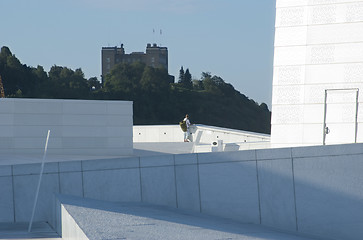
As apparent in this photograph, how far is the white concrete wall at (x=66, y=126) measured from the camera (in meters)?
24.3

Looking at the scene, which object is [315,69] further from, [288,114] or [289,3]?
[289,3]

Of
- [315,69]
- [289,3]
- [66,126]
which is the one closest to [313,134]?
[315,69]

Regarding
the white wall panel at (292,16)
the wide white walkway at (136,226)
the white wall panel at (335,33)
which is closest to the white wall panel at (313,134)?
the white wall panel at (335,33)

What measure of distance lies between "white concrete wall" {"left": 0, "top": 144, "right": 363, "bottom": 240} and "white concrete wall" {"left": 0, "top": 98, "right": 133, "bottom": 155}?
34.1 ft

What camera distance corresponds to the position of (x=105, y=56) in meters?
193

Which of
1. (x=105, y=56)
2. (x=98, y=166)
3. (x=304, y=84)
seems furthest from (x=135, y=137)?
(x=105, y=56)

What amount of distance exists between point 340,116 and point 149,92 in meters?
97.6

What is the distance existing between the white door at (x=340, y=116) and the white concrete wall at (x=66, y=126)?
9.48m

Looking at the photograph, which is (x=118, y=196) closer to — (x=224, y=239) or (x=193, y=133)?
(x=224, y=239)

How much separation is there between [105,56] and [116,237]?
18678 centimetres

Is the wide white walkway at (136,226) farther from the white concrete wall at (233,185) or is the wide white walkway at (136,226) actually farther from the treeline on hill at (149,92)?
the treeline on hill at (149,92)

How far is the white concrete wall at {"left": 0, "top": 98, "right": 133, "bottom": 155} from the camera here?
958 inches

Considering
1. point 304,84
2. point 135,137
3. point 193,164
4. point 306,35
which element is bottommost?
point 135,137

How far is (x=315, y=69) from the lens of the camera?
18688mm
